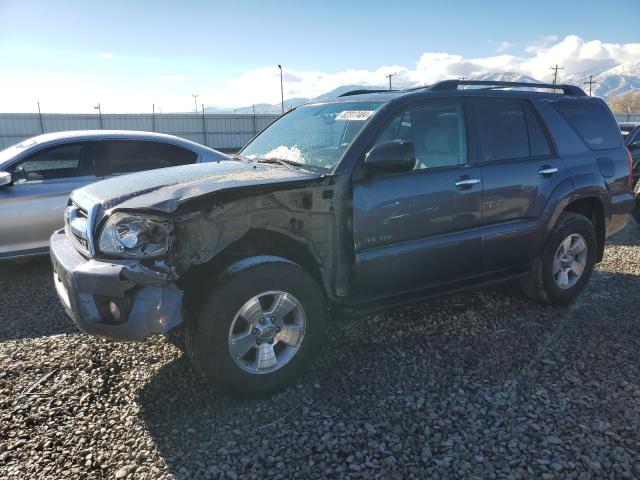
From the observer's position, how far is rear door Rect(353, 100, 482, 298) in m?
3.28

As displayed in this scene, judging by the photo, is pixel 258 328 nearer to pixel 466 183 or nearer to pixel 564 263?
pixel 466 183

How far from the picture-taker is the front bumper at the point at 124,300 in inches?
103

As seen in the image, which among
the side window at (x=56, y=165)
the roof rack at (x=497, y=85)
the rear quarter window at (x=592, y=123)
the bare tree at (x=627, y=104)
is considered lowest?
the side window at (x=56, y=165)

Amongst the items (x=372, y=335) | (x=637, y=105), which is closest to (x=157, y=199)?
(x=372, y=335)

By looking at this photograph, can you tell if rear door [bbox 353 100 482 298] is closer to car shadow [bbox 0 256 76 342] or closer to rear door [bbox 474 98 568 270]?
rear door [bbox 474 98 568 270]

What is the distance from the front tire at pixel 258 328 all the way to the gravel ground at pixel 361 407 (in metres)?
0.19

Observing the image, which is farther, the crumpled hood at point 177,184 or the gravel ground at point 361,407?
the crumpled hood at point 177,184

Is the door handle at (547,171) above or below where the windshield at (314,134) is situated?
below

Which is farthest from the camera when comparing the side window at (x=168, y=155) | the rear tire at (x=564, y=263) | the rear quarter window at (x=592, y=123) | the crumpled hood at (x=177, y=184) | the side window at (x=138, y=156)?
the side window at (x=168, y=155)

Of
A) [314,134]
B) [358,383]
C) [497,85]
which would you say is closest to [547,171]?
[497,85]

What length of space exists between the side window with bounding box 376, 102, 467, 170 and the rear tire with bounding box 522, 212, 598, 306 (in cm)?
135

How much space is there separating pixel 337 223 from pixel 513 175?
1762 millimetres

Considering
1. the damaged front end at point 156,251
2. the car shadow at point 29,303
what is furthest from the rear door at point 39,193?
the damaged front end at point 156,251

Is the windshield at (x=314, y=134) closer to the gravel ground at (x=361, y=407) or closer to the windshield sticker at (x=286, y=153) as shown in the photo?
the windshield sticker at (x=286, y=153)
